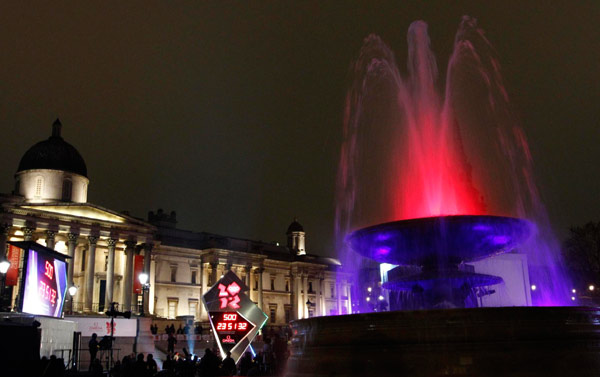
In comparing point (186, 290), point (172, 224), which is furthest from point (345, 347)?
point (172, 224)

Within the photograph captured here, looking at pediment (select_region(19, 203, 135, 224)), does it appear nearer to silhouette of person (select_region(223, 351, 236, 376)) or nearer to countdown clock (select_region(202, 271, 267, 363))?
countdown clock (select_region(202, 271, 267, 363))

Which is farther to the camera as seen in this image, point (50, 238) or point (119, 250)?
point (119, 250)

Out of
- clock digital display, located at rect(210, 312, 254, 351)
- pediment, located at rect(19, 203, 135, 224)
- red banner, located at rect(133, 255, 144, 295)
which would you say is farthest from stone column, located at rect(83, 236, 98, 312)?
clock digital display, located at rect(210, 312, 254, 351)

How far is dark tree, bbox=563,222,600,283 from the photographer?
39.7m

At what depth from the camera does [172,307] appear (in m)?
53.6

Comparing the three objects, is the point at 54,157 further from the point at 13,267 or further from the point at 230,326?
the point at 230,326

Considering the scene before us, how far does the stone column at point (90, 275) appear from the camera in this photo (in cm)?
4238

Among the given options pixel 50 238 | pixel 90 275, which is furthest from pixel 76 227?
pixel 90 275

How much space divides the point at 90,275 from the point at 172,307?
39.7 ft

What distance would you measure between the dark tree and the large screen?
120 ft

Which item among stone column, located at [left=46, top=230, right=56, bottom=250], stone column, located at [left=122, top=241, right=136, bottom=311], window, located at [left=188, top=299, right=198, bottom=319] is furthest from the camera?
window, located at [left=188, top=299, right=198, bottom=319]

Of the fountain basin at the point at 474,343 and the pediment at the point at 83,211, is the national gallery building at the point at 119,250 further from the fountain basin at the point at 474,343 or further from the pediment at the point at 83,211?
the fountain basin at the point at 474,343

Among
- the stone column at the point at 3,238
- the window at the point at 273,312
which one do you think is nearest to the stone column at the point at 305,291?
the window at the point at 273,312

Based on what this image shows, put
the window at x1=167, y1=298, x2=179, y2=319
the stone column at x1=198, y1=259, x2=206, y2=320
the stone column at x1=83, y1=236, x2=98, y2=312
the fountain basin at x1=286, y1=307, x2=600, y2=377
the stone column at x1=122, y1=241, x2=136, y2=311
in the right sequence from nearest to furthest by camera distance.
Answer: the fountain basin at x1=286, y1=307, x2=600, y2=377
the stone column at x1=83, y1=236, x2=98, y2=312
the stone column at x1=122, y1=241, x2=136, y2=311
the window at x1=167, y1=298, x2=179, y2=319
the stone column at x1=198, y1=259, x2=206, y2=320
